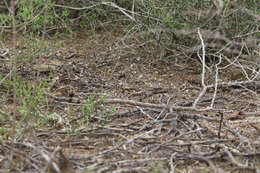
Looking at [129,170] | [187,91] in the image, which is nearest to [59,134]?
[129,170]

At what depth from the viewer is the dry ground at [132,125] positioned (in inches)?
82.5

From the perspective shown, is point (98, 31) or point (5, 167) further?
point (98, 31)

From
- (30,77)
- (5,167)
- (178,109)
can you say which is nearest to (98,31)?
(30,77)

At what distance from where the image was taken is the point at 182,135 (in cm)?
240

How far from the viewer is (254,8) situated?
12.0 ft

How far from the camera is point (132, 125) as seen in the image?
265cm

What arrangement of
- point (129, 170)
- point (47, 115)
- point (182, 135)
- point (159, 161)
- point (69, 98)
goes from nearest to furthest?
point (129, 170), point (159, 161), point (182, 135), point (47, 115), point (69, 98)

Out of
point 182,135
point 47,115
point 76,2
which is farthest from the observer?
point 76,2

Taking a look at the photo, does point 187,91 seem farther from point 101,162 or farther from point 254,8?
point 101,162

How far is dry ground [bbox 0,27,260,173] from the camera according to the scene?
210 cm

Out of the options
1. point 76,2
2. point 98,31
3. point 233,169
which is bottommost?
point 233,169

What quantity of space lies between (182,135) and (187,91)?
109 cm

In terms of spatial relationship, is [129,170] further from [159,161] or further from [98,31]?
[98,31]

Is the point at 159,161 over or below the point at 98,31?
below
